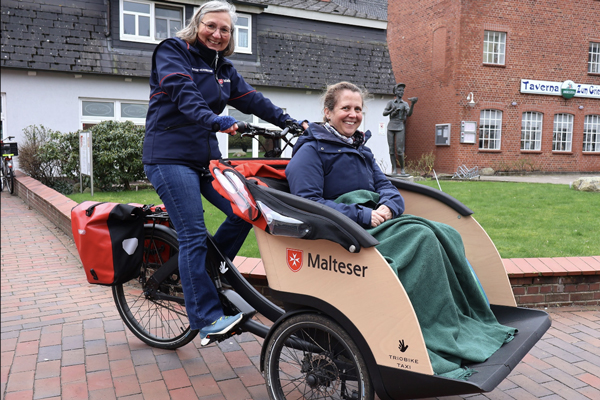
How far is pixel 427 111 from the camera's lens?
22.0 metres

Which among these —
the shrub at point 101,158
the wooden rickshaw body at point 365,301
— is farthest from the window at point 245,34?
the wooden rickshaw body at point 365,301

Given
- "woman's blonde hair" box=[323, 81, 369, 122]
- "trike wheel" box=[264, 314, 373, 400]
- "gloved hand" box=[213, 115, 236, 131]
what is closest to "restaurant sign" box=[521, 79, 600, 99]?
"woman's blonde hair" box=[323, 81, 369, 122]

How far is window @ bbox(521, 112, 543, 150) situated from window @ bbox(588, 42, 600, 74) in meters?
3.47

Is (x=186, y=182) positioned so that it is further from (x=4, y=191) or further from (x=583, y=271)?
(x=4, y=191)

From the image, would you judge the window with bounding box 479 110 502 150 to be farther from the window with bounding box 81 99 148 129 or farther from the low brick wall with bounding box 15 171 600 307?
the low brick wall with bounding box 15 171 600 307

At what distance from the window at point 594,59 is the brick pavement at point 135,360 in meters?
22.1

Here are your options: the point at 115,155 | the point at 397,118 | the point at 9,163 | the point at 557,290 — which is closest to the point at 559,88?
the point at 397,118

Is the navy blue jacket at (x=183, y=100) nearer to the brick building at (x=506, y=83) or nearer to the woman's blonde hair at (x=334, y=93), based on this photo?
the woman's blonde hair at (x=334, y=93)

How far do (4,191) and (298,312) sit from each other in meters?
13.4

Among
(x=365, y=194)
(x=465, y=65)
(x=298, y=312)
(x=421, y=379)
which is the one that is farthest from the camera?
(x=465, y=65)

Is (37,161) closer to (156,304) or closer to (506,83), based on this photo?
(156,304)

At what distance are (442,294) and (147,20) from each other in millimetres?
15700

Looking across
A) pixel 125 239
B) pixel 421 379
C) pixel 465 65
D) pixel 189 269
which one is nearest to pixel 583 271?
pixel 421 379

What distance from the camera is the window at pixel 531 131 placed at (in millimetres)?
21484
